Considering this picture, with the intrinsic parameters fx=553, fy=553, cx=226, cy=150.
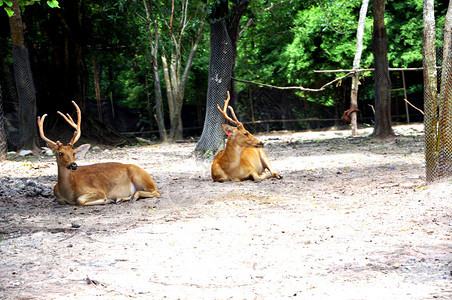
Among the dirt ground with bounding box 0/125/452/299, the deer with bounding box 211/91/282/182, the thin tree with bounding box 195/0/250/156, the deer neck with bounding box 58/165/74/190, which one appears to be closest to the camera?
the dirt ground with bounding box 0/125/452/299

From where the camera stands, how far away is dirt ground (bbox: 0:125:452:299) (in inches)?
144

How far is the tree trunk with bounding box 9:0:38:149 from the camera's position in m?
13.8

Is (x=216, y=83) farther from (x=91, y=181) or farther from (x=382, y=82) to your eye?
(x=91, y=181)

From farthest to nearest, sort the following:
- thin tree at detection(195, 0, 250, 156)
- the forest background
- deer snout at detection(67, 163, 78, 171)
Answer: the forest background → thin tree at detection(195, 0, 250, 156) → deer snout at detection(67, 163, 78, 171)

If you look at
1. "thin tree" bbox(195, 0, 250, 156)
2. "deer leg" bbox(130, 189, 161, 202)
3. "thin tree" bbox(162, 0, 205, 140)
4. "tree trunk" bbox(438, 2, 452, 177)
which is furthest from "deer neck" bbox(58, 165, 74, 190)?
"thin tree" bbox(162, 0, 205, 140)

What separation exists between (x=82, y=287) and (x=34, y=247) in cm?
132

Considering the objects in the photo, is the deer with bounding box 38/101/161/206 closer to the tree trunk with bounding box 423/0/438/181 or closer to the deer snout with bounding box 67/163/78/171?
the deer snout with bounding box 67/163/78/171

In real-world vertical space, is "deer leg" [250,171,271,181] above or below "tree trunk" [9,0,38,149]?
below

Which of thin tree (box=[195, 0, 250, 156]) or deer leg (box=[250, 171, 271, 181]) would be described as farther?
thin tree (box=[195, 0, 250, 156])

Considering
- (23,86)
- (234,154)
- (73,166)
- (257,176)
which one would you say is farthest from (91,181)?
(23,86)

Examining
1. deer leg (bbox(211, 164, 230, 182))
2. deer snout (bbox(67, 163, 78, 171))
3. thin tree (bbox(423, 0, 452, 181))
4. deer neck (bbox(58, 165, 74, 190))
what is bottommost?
deer leg (bbox(211, 164, 230, 182))

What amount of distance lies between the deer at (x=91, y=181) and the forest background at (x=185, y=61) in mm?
10206

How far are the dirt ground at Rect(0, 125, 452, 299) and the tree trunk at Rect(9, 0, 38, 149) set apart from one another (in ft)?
18.4

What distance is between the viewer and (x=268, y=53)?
2617cm
